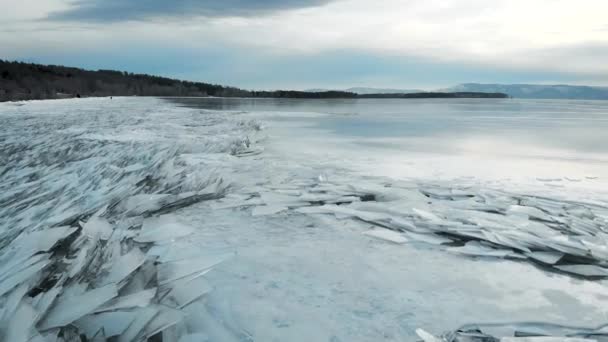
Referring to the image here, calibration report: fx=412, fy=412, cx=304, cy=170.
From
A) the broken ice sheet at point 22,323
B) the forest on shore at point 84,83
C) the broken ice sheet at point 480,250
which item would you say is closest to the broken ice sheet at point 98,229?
the broken ice sheet at point 22,323

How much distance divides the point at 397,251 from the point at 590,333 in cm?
96

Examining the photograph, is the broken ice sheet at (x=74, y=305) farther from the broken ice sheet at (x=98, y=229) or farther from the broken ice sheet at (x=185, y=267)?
the broken ice sheet at (x=98, y=229)

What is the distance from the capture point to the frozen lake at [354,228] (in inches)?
65.4

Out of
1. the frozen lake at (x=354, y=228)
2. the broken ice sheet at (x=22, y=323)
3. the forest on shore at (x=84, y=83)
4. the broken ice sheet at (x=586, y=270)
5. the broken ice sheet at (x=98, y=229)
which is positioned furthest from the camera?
the forest on shore at (x=84, y=83)

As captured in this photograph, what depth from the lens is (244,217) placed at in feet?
9.45

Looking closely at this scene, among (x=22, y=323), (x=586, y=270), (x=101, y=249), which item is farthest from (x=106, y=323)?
(x=586, y=270)

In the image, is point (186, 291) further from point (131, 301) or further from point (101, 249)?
point (101, 249)

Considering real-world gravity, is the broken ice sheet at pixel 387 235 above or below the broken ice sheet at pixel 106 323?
above

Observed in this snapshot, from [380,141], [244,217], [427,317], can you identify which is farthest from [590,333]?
[380,141]

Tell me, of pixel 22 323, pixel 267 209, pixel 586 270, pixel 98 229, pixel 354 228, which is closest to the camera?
pixel 22 323

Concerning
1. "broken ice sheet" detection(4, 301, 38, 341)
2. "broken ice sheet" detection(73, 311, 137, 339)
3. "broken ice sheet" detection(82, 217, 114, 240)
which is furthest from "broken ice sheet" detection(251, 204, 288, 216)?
"broken ice sheet" detection(4, 301, 38, 341)

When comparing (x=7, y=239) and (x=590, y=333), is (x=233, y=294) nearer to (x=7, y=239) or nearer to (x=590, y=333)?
(x=590, y=333)

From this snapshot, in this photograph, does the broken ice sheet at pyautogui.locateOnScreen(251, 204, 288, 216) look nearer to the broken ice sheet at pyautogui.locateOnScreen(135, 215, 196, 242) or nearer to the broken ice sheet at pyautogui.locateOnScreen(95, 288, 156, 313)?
the broken ice sheet at pyautogui.locateOnScreen(135, 215, 196, 242)

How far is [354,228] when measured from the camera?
2682mm
